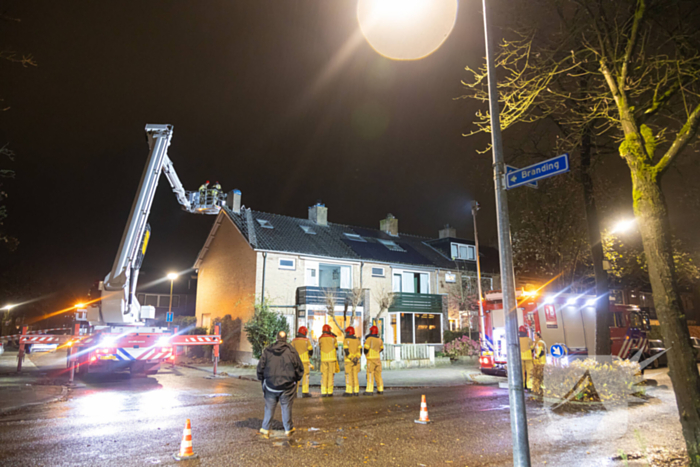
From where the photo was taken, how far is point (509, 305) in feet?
16.8

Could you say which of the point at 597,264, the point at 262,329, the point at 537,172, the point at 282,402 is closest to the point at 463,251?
the point at 262,329

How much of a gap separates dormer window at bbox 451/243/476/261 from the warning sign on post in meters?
15.3

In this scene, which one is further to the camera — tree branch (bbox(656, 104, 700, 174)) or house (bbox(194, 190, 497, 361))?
house (bbox(194, 190, 497, 361))

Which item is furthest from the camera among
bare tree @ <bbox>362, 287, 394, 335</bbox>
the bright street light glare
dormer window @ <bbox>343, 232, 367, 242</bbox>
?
dormer window @ <bbox>343, 232, 367, 242</bbox>

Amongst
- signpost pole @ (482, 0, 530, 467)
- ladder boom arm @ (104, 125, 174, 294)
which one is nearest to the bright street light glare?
signpost pole @ (482, 0, 530, 467)

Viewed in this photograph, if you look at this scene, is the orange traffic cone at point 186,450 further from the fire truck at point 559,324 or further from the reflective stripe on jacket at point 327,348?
the fire truck at point 559,324

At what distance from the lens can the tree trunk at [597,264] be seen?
12.0 m

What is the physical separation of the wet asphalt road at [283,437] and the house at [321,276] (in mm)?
11735

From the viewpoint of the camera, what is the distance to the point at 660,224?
6.50 metres

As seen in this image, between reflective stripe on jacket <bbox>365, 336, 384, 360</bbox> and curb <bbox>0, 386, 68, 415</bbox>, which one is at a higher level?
reflective stripe on jacket <bbox>365, 336, 384, 360</bbox>

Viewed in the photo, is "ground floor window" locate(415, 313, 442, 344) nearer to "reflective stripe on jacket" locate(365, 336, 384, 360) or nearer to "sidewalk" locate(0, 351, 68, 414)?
"reflective stripe on jacket" locate(365, 336, 384, 360)

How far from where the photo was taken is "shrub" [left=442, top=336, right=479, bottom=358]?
2312cm

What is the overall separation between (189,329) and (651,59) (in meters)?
24.7

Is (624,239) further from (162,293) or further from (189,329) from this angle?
(162,293)
